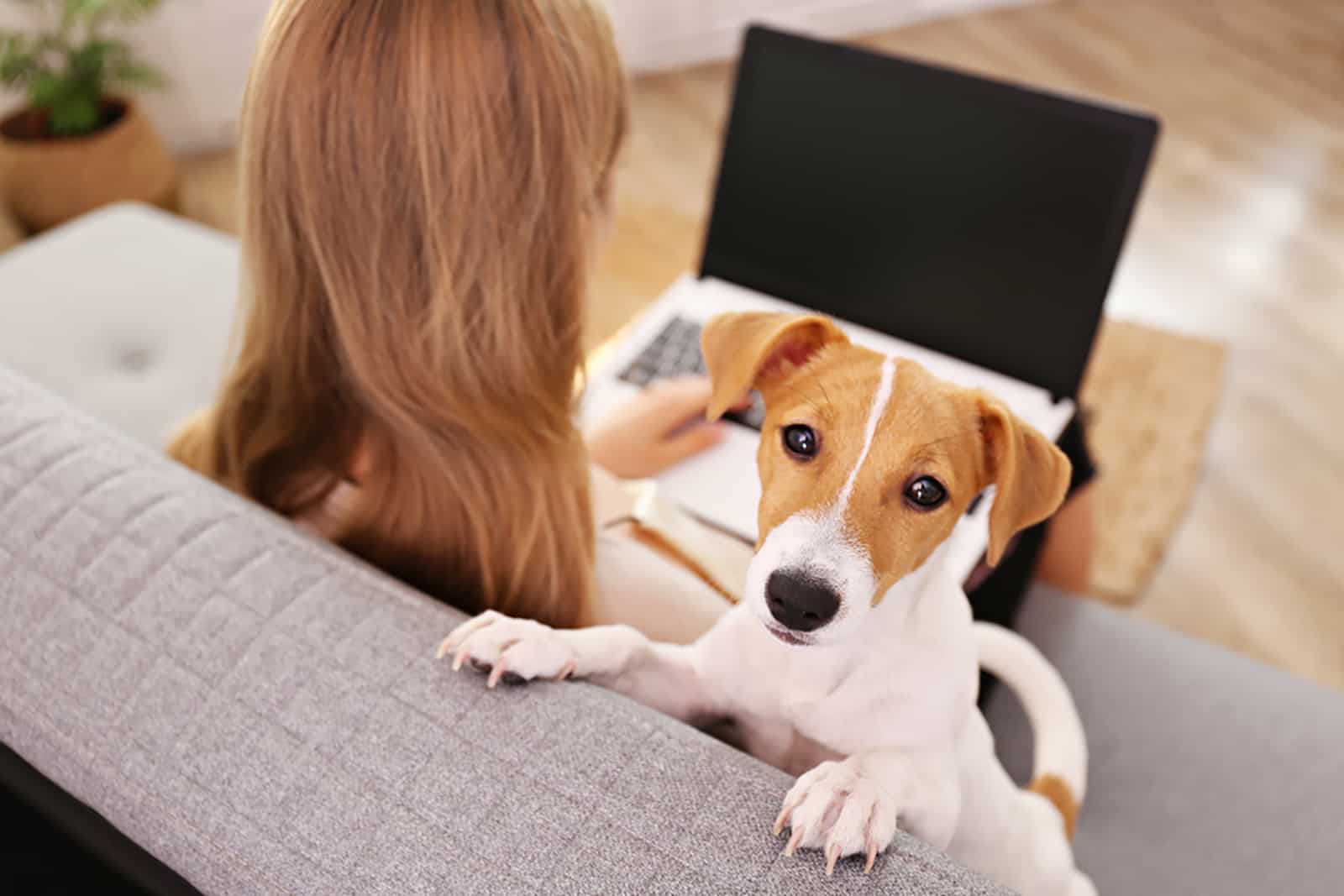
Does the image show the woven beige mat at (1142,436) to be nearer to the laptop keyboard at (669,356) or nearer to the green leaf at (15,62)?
the laptop keyboard at (669,356)

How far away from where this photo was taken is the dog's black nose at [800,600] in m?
0.39

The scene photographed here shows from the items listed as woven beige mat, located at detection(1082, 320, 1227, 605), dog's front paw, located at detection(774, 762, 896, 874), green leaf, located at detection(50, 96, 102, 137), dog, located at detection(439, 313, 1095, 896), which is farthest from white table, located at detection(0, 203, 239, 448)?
woven beige mat, located at detection(1082, 320, 1227, 605)

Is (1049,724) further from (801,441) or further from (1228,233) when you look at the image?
(1228,233)

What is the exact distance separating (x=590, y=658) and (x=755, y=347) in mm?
257

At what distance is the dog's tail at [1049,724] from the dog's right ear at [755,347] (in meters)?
0.41

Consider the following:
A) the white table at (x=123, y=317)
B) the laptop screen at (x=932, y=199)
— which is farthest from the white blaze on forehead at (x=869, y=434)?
the white table at (x=123, y=317)

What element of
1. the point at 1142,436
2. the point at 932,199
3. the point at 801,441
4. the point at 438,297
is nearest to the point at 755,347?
the point at 801,441

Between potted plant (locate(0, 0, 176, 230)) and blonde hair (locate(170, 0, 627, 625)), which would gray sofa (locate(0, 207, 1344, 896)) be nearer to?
blonde hair (locate(170, 0, 627, 625))

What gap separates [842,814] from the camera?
477 millimetres

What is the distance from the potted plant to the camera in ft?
7.48

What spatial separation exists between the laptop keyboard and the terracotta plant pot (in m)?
1.82

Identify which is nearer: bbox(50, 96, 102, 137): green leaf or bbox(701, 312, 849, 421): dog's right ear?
bbox(701, 312, 849, 421): dog's right ear

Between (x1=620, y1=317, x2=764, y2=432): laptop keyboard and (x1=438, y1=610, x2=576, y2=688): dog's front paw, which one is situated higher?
(x1=438, y1=610, x2=576, y2=688): dog's front paw

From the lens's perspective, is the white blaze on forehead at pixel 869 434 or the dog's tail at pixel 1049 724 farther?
the dog's tail at pixel 1049 724
